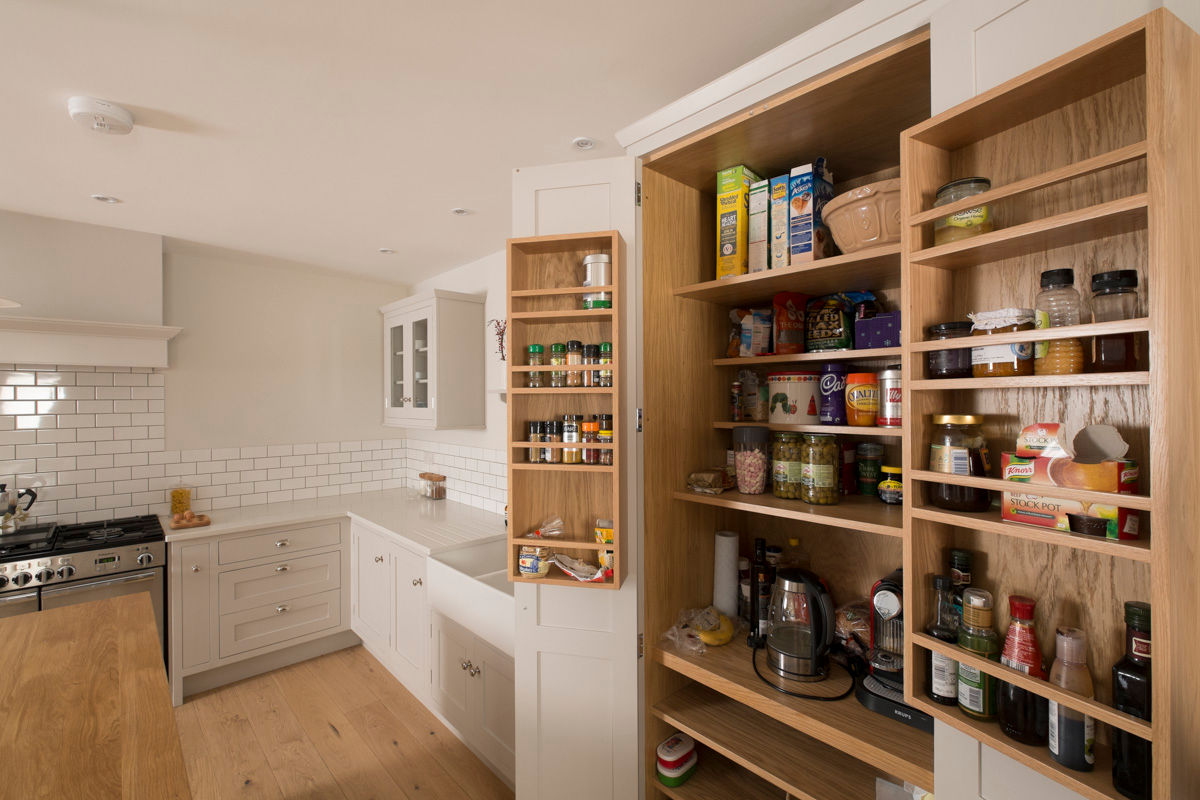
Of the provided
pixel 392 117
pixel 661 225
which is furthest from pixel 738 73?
pixel 392 117

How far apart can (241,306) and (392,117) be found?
2.47 meters

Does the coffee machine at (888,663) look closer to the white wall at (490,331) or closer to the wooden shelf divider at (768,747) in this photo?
the wooden shelf divider at (768,747)

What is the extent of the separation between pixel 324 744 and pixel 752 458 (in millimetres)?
2532

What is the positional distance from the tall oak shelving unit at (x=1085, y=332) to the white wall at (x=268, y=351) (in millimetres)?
3768

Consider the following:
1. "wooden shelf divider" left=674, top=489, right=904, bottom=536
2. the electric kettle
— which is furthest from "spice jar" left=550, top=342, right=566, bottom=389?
the electric kettle

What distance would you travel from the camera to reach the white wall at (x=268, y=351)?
3.30m

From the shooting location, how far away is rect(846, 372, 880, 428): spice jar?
134 centimetres

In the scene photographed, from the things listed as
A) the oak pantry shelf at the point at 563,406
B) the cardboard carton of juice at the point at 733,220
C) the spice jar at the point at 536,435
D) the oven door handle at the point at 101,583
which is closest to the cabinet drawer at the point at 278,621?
the oven door handle at the point at 101,583

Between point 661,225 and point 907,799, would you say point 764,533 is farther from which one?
point 661,225

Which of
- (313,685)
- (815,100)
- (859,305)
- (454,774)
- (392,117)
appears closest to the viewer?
(815,100)

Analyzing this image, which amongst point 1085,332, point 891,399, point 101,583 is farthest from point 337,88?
point 101,583

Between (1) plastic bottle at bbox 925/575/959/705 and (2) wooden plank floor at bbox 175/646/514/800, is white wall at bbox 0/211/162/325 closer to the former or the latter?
(2) wooden plank floor at bbox 175/646/514/800

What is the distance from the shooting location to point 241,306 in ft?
11.5

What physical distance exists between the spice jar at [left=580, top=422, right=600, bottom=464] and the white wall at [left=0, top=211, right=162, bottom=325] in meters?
2.91
